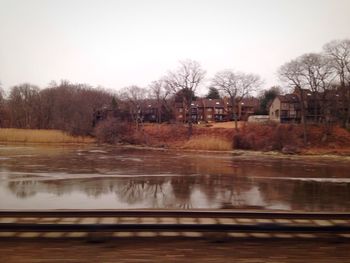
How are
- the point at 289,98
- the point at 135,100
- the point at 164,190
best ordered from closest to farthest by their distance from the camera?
the point at 164,190 → the point at 289,98 → the point at 135,100

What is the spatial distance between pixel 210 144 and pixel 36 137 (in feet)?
118

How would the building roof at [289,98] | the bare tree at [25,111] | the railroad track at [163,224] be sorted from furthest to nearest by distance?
the bare tree at [25,111], the building roof at [289,98], the railroad track at [163,224]

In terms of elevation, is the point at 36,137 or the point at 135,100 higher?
the point at 135,100

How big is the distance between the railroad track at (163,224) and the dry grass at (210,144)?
52.0 metres

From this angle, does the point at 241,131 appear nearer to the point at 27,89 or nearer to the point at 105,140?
the point at 105,140

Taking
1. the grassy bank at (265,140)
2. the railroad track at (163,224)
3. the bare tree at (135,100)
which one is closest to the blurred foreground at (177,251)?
the railroad track at (163,224)

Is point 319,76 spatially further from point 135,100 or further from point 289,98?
point 135,100

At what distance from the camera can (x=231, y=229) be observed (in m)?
9.41

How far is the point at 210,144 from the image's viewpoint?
64562 mm

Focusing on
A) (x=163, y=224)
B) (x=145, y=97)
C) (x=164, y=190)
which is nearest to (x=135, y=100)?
(x=145, y=97)

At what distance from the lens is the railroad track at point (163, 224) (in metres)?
9.21

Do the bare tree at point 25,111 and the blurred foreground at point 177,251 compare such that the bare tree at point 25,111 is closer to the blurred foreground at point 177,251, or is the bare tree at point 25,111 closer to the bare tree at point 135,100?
the bare tree at point 135,100

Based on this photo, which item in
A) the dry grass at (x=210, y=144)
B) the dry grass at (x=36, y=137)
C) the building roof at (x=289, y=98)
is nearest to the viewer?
the dry grass at (x=210, y=144)

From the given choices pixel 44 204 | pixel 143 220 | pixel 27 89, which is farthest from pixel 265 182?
pixel 27 89
